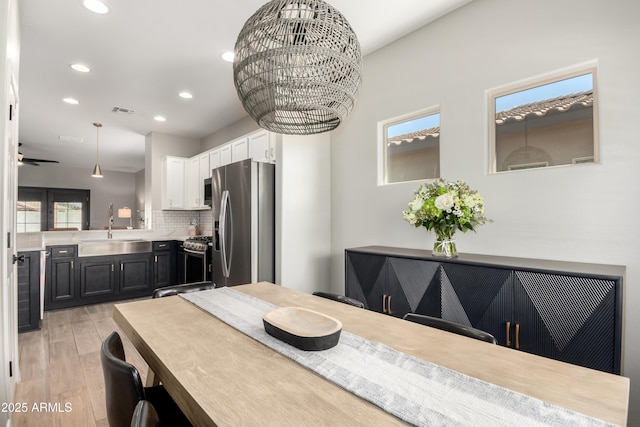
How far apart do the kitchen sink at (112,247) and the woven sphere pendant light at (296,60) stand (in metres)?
4.41

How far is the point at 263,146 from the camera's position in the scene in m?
3.72

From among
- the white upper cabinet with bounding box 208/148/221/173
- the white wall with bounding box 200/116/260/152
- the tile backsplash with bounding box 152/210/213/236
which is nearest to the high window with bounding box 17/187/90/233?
the tile backsplash with bounding box 152/210/213/236

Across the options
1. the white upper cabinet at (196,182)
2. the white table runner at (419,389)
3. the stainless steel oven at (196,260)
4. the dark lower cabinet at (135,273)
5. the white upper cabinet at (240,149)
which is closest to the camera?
the white table runner at (419,389)

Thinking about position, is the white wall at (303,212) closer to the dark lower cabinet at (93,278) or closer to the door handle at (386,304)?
the door handle at (386,304)

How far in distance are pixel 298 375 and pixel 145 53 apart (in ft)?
11.1

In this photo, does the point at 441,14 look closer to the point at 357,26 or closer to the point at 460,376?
the point at 357,26

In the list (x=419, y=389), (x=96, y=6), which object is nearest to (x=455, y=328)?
(x=419, y=389)

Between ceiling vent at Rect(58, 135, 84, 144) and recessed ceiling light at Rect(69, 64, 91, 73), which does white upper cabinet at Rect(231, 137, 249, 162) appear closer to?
recessed ceiling light at Rect(69, 64, 91, 73)

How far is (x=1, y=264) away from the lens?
1.50 meters

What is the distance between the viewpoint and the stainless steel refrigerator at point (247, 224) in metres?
3.31

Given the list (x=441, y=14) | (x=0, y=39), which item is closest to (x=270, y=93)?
(x=0, y=39)

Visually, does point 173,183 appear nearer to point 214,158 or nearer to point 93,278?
point 214,158

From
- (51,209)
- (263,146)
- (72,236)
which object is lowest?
(72,236)

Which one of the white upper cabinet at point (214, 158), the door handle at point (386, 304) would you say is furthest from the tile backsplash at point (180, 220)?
the door handle at point (386, 304)
